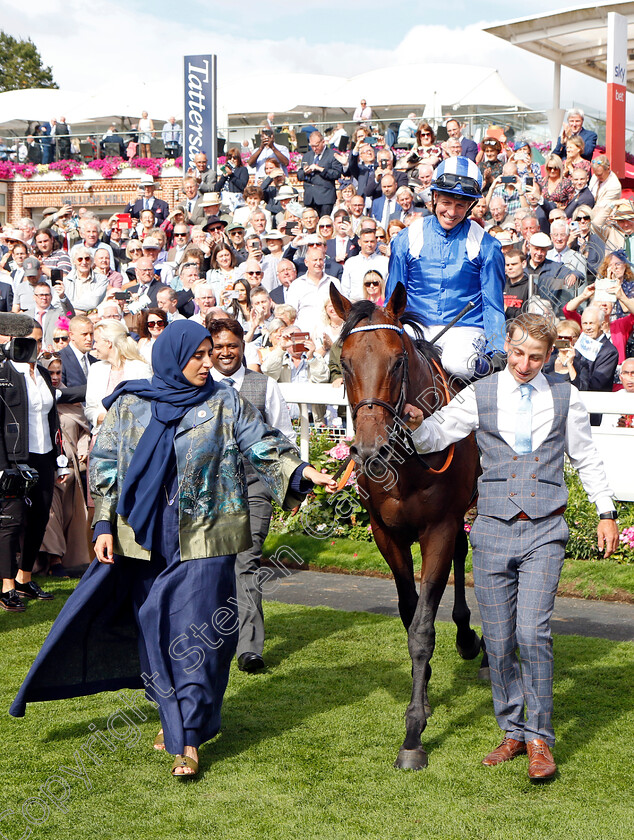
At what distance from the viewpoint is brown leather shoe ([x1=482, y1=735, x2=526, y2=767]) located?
4.25 m

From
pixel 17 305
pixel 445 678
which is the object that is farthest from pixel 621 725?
pixel 17 305

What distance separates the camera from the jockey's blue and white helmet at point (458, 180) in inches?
204

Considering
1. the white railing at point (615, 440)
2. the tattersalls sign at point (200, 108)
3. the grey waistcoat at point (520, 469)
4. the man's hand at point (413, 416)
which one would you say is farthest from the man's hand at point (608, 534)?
the tattersalls sign at point (200, 108)

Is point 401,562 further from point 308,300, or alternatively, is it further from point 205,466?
point 308,300

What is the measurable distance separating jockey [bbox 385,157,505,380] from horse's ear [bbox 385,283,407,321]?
0.65 m

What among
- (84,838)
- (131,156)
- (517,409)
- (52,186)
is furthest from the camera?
(52,186)

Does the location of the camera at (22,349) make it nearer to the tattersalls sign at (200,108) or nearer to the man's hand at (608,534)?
the man's hand at (608,534)

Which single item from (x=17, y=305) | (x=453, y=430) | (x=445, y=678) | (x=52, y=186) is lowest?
(x=445, y=678)

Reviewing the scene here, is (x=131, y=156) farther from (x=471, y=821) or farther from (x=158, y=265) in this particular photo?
(x=471, y=821)

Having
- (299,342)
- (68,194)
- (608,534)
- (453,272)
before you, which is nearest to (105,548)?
(608,534)

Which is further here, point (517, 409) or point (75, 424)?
point (75, 424)

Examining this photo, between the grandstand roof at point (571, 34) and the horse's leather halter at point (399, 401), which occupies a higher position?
the grandstand roof at point (571, 34)

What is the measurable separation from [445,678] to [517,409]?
1970mm

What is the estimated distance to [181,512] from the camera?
4.18m
